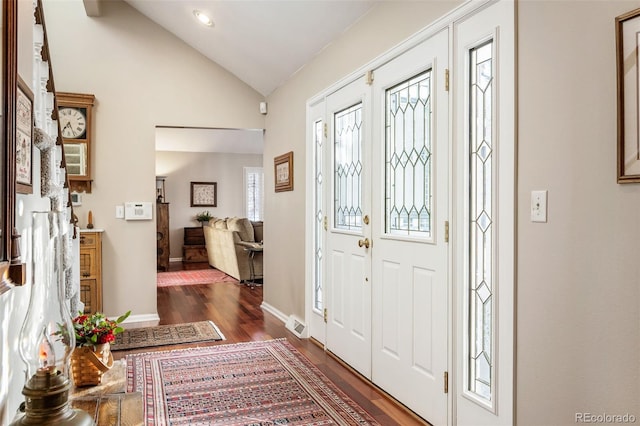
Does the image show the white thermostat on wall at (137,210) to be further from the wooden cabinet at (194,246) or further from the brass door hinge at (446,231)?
the wooden cabinet at (194,246)

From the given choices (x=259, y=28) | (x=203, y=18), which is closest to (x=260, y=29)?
(x=259, y=28)

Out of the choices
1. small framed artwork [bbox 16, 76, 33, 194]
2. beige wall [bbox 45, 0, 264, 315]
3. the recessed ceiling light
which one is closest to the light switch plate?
small framed artwork [bbox 16, 76, 33, 194]

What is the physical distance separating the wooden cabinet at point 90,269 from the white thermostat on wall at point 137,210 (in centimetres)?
34

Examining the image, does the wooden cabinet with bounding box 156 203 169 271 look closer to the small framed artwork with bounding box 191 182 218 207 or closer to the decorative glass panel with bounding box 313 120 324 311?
the small framed artwork with bounding box 191 182 218 207

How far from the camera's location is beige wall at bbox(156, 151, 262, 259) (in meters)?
10.2

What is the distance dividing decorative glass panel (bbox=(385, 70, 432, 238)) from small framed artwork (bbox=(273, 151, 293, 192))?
5.79 feet

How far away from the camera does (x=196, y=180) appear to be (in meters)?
10.5

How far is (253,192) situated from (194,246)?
1.90 m

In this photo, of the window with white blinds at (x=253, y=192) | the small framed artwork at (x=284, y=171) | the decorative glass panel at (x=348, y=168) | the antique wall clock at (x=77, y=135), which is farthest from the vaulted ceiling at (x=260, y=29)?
the window with white blinds at (x=253, y=192)

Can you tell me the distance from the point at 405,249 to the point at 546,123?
1.16 m

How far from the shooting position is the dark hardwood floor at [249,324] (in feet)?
9.09

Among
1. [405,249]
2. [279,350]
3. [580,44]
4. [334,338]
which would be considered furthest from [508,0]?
[279,350]

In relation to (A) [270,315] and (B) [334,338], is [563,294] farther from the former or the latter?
(A) [270,315]

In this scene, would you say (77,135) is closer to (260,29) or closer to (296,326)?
(260,29)
